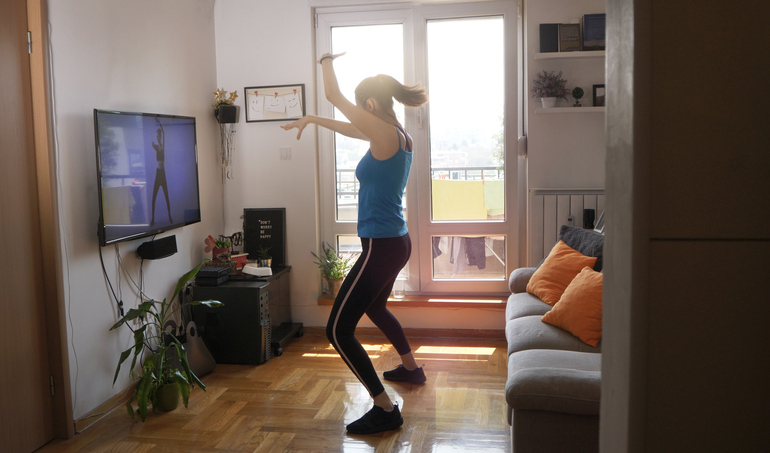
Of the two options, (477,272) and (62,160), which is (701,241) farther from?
(477,272)

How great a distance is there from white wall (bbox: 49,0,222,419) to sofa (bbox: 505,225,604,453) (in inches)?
81.6

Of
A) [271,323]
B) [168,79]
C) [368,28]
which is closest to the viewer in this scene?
[168,79]

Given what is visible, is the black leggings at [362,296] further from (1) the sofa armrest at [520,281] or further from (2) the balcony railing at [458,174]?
(2) the balcony railing at [458,174]

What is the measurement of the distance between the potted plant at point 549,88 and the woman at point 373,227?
1.49 meters

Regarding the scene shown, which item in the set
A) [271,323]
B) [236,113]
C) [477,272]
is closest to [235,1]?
[236,113]

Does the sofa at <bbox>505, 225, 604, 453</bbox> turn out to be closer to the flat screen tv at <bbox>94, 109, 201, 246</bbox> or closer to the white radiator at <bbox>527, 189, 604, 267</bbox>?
the white radiator at <bbox>527, 189, 604, 267</bbox>

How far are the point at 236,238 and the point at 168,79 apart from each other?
4.05 ft

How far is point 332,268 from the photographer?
14.0ft

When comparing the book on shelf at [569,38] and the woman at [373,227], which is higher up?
the book on shelf at [569,38]

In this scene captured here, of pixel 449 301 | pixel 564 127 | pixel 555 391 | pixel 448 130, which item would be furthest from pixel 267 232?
pixel 555 391

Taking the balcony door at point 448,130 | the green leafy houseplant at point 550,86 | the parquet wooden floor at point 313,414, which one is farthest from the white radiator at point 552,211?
the parquet wooden floor at point 313,414

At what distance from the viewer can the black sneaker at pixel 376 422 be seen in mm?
2666

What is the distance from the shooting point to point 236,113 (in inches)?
167

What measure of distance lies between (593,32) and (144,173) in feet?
9.66
